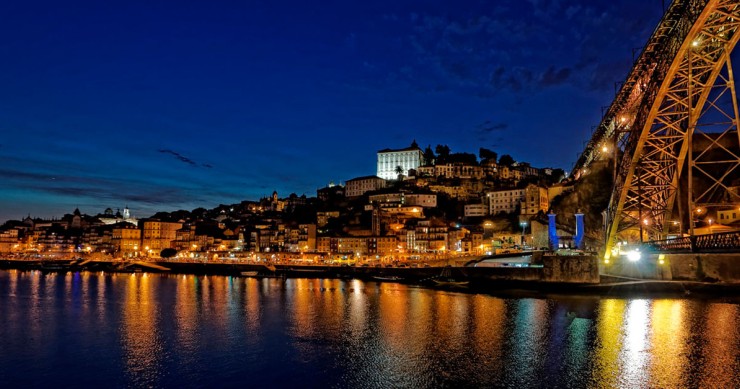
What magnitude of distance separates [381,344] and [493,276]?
86.5 ft

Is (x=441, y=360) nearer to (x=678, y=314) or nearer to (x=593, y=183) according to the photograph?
(x=678, y=314)

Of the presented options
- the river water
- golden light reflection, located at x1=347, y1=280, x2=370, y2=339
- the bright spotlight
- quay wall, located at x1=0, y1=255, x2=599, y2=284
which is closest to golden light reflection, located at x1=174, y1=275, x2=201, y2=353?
the river water

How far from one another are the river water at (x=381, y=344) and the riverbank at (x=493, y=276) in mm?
2059

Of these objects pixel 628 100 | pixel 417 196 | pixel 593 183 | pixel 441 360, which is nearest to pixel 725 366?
pixel 441 360

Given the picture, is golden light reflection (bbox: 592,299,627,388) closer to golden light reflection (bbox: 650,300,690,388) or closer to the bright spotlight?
golden light reflection (bbox: 650,300,690,388)

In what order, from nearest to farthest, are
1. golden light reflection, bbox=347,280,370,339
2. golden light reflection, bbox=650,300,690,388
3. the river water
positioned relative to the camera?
golden light reflection, bbox=650,300,690,388 → the river water → golden light reflection, bbox=347,280,370,339

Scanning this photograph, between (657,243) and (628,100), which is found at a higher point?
(628,100)

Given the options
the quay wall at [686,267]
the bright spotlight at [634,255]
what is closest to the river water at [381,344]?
the quay wall at [686,267]

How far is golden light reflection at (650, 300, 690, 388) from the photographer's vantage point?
614 inches

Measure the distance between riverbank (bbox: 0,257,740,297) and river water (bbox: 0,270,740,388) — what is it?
2059mm

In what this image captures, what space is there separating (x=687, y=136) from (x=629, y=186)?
583cm

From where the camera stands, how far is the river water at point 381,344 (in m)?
16.5

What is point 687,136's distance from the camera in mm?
26141

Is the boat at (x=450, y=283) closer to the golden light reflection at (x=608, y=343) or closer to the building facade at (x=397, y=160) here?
the golden light reflection at (x=608, y=343)
